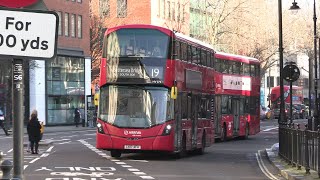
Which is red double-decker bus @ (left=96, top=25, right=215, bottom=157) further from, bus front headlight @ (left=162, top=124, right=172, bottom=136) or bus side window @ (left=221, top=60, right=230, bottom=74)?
bus side window @ (left=221, top=60, right=230, bottom=74)

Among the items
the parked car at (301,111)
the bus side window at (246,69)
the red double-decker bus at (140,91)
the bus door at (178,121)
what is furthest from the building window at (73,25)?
the bus door at (178,121)

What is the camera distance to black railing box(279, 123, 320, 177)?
53.2 feet

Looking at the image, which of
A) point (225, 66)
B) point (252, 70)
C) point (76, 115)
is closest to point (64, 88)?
point (76, 115)

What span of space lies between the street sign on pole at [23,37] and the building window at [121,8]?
78826 millimetres

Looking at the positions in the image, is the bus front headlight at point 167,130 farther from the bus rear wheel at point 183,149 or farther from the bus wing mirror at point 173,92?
the bus rear wheel at point 183,149

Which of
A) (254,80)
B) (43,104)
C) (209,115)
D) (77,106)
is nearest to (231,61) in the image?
(254,80)

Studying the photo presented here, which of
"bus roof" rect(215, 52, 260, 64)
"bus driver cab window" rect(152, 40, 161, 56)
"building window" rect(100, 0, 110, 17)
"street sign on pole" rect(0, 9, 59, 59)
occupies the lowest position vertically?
"street sign on pole" rect(0, 9, 59, 59)

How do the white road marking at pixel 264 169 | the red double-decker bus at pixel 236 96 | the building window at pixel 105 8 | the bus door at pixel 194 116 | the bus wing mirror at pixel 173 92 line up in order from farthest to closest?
the building window at pixel 105 8
the red double-decker bus at pixel 236 96
the bus door at pixel 194 116
the bus wing mirror at pixel 173 92
the white road marking at pixel 264 169

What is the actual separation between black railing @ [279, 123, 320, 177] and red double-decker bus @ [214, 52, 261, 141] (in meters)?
14.6

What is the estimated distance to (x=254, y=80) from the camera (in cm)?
4406

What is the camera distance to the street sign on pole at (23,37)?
5.91m

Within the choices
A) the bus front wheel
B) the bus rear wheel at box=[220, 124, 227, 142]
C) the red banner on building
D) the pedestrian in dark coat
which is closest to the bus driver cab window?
the bus front wheel

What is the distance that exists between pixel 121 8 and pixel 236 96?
47.4 meters

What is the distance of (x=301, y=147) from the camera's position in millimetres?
18312
